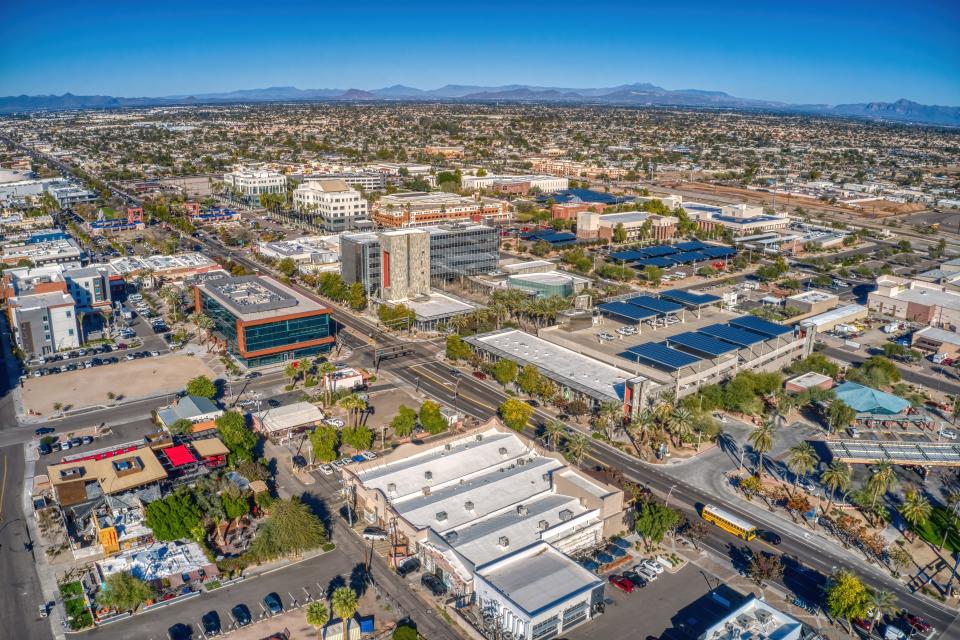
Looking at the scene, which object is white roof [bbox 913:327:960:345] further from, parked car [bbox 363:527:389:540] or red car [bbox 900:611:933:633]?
parked car [bbox 363:527:389:540]

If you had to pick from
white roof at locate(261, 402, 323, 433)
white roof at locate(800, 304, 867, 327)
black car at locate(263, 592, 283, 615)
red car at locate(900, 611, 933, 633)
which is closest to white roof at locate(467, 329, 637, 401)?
white roof at locate(261, 402, 323, 433)

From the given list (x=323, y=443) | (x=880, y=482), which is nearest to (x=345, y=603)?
(x=323, y=443)

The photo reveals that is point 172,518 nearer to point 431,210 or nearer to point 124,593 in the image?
point 124,593

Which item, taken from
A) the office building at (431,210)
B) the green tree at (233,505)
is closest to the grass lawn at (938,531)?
the green tree at (233,505)

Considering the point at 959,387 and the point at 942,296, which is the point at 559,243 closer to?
the point at 942,296

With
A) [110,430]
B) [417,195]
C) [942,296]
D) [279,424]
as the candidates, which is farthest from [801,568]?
[417,195]

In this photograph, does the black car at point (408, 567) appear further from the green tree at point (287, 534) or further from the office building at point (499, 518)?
the green tree at point (287, 534)
